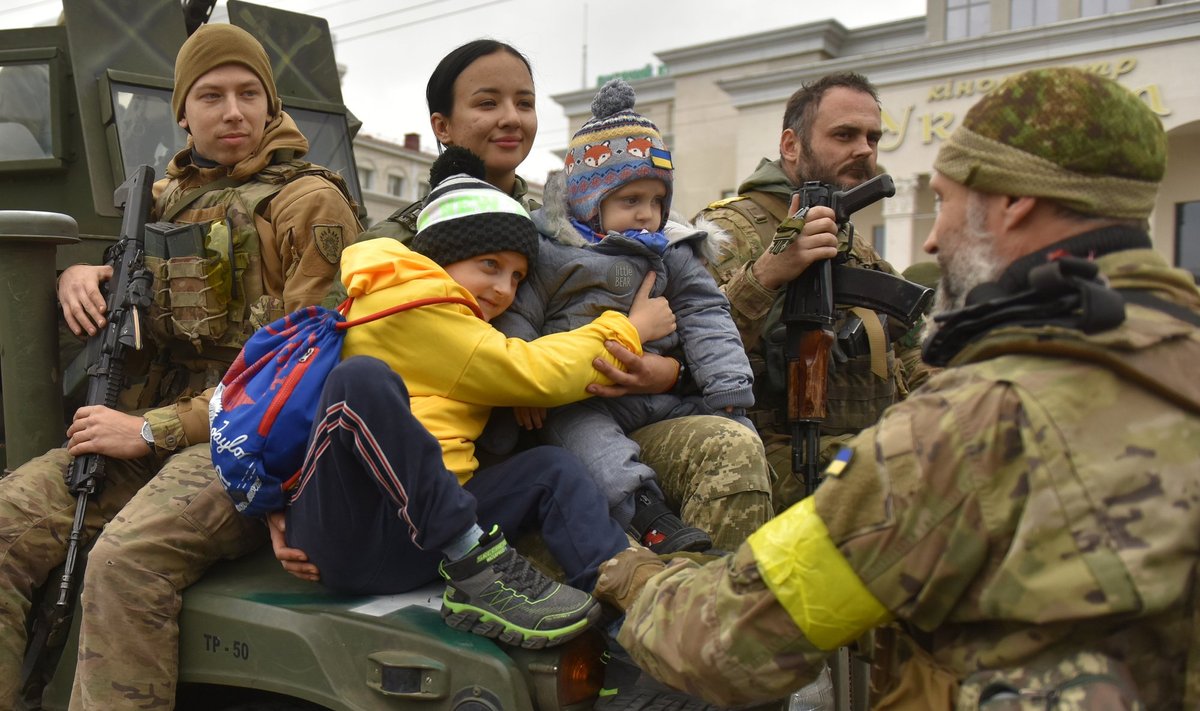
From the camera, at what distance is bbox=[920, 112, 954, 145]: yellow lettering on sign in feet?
63.9

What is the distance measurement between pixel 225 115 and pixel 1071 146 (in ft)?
8.13

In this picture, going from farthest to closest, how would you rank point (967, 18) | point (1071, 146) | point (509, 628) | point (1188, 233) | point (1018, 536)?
point (967, 18), point (1188, 233), point (509, 628), point (1071, 146), point (1018, 536)

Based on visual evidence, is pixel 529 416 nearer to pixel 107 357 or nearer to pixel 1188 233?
pixel 107 357

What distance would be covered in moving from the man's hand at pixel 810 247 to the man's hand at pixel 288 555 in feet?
5.11

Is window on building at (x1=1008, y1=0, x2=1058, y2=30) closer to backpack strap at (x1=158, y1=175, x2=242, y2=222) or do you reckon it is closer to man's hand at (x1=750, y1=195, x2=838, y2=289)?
man's hand at (x1=750, y1=195, x2=838, y2=289)

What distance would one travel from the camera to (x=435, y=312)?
246cm

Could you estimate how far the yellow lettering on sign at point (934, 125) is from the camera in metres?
19.5

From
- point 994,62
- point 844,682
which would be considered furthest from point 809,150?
point 994,62

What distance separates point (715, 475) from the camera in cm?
264

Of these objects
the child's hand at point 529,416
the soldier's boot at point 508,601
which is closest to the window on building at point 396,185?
the child's hand at point 529,416

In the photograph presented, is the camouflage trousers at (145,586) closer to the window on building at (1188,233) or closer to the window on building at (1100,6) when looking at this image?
the window on building at (1188,233)

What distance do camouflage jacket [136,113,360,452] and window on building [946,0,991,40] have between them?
64.6 ft

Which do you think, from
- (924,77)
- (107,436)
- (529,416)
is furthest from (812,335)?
(924,77)

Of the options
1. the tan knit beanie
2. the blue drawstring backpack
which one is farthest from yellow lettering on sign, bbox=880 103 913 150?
the blue drawstring backpack
